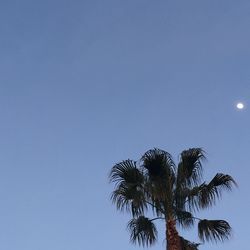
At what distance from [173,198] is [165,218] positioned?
2.73ft

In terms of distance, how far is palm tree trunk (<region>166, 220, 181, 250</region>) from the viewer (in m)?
28.3

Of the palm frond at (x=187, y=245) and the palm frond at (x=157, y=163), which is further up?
the palm frond at (x=157, y=163)

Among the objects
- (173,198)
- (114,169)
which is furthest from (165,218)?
(114,169)

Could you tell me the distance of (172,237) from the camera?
28484 mm

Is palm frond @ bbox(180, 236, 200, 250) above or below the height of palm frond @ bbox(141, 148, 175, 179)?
below

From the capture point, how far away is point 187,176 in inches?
1176

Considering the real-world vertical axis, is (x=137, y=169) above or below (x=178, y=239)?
above

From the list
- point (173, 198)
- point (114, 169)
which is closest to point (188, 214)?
point (173, 198)

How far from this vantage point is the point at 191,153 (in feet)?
99.6

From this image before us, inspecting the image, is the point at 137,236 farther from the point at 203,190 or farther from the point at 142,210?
the point at 203,190

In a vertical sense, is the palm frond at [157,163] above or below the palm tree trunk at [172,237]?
above

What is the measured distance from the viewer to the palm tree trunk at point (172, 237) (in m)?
28.3

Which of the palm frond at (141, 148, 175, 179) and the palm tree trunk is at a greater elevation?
the palm frond at (141, 148, 175, 179)

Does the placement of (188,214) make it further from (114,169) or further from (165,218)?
(114,169)
